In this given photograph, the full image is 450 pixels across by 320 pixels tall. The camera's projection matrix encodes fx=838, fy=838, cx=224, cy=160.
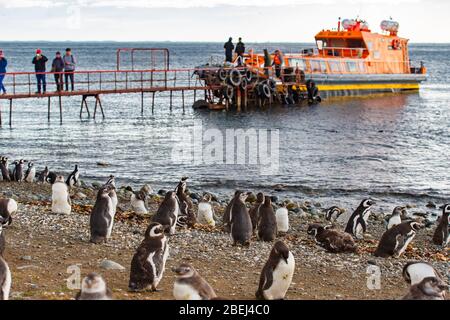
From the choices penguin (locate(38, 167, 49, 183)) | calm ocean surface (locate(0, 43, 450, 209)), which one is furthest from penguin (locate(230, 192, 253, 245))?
penguin (locate(38, 167, 49, 183))

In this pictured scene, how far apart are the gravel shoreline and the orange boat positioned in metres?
29.3

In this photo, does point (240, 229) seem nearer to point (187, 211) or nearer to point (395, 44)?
point (187, 211)

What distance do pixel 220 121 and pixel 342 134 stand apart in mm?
6091

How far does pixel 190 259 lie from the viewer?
11.7 meters

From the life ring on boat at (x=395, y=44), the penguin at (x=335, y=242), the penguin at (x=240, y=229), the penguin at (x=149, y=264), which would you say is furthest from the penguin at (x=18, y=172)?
the life ring on boat at (x=395, y=44)

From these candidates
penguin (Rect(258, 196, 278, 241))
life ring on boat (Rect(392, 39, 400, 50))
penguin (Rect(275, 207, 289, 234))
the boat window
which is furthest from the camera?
life ring on boat (Rect(392, 39, 400, 50))

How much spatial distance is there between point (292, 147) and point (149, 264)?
2137 centimetres

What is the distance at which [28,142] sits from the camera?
30.2m

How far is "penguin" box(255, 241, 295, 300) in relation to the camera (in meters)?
9.52

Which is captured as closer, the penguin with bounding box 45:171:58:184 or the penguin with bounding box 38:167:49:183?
the penguin with bounding box 45:171:58:184

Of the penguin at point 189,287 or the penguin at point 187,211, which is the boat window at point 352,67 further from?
the penguin at point 189,287

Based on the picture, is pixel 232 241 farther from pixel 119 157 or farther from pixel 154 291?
pixel 119 157

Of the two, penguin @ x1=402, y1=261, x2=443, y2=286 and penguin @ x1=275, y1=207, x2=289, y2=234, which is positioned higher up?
penguin @ x1=402, y1=261, x2=443, y2=286

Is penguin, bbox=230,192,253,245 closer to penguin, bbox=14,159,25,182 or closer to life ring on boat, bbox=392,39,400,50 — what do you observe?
penguin, bbox=14,159,25,182
